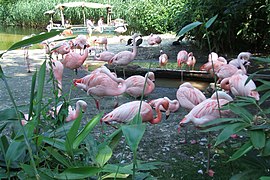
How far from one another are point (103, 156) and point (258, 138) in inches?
20.5

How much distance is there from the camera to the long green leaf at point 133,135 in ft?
2.58

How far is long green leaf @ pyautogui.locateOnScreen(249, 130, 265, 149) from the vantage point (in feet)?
3.87

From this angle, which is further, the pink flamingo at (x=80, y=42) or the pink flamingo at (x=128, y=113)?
the pink flamingo at (x=80, y=42)

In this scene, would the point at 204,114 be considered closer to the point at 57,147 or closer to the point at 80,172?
the point at 57,147

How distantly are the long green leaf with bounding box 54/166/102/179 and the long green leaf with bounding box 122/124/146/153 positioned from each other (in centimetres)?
19

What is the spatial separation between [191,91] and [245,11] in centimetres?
464

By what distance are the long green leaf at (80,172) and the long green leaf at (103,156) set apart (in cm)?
13

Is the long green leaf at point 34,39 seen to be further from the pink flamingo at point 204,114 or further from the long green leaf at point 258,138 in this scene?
the pink flamingo at point 204,114

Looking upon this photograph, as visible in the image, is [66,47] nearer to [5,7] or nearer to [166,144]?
[166,144]

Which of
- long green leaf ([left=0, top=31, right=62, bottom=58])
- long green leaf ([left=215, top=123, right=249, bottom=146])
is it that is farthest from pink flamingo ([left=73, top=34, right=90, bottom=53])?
long green leaf ([left=0, top=31, right=62, bottom=58])

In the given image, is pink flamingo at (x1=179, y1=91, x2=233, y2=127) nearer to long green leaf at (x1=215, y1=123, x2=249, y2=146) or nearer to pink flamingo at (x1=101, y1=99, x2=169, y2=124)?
pink flamingo at (x1=101, y1=99, x2=169, y2=124)

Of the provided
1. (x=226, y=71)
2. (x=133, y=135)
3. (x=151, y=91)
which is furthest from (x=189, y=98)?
(x=133, y=135)

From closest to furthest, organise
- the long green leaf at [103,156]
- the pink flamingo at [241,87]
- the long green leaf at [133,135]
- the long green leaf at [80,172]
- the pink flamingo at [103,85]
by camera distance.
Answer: the long green leaf at [133,135]
the long green leaf at [80,172]
the long green leaf at [103,156]
the pink flamingo at [241,87]
the pink flamingo at [103,85]

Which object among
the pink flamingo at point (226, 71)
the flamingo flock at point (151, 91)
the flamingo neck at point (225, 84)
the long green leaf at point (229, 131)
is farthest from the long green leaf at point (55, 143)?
the pink flamingo at point (226, 71)
